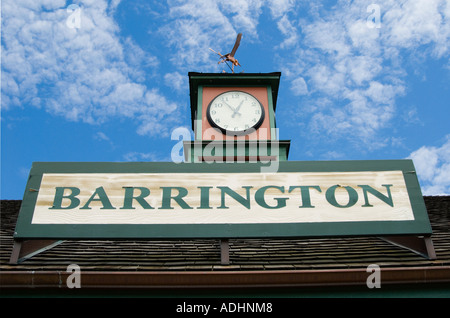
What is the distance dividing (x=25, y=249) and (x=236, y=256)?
2333 mm

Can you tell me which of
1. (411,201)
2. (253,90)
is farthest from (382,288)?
(253,90)

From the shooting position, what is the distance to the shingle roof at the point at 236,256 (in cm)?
405

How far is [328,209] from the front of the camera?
4512 mm

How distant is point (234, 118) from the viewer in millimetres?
8281

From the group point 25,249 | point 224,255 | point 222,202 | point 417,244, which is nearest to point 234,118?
point 222,202

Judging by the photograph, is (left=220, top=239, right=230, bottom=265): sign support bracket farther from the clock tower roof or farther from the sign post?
the clock tower roof

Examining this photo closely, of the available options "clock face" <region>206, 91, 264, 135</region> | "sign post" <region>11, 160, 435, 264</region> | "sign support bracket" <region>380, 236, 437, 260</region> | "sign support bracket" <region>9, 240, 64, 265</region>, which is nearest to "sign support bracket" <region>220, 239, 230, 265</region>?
"sign post" <region>11, 160, 435, 264</region>

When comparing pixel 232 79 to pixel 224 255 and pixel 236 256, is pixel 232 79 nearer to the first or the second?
pixel 236 256

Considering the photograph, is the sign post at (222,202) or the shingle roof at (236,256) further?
the sign post at (222,202)

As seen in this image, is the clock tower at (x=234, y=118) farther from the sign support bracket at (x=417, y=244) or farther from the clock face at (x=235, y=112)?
the sign support bracket at (x=417, y=244)

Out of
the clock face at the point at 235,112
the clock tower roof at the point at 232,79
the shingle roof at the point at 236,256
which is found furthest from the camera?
the clock tower roof at the point at 232,79

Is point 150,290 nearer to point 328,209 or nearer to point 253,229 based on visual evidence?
point 253,229

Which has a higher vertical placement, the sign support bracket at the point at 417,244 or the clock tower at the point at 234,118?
the clock tower at the point at 234,118

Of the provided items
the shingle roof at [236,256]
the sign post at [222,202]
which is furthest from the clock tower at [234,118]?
the sign post at [222,202]
